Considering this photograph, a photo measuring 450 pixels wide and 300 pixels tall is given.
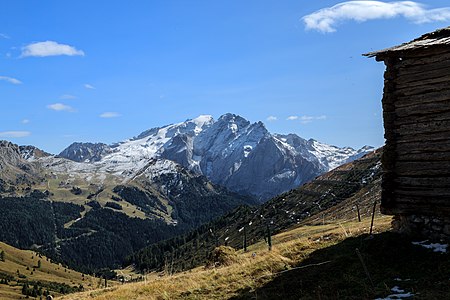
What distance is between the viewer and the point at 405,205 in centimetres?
2036

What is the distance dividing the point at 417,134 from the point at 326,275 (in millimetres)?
8276

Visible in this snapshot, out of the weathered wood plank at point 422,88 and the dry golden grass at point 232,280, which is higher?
the weathered wood plank at point 422,88

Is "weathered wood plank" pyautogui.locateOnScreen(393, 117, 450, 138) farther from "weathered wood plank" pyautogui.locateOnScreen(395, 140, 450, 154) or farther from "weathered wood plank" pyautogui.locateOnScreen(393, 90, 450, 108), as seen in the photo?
"weathered wood plank" pyautogui.locateOnScreen(393, 90, 450, 108)

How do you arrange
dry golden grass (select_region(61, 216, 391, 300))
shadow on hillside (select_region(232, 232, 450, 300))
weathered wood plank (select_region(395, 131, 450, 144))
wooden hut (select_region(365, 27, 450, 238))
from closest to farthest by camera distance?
1. shadow on hillside (select_region(232, 232, 450, 300))
2. dry golden grass (select_region(61, 216, 391, 300))
3. wooden hut (select_region(365, 27, 450, 238))
4. weathered wood plank (select_region(395, 131, 450, 144))

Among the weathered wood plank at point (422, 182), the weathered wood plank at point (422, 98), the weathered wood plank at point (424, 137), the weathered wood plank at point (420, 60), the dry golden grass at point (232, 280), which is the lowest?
the dry golden grass at point (232, 280)

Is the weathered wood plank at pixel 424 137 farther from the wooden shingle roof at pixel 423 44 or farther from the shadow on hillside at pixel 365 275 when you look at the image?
the shadow on hillside at pixel 365 275

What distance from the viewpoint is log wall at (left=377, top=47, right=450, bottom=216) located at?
1916 centimetres

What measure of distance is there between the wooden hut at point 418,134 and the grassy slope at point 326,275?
1.61 m

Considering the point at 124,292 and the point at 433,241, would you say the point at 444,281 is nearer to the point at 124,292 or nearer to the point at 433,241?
the point at 433,241

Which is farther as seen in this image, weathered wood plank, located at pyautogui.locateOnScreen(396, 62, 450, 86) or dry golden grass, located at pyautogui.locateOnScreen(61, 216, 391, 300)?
weathered wood plank, located at pyautogui.locateOnScreen(396, 62, 450, 86)

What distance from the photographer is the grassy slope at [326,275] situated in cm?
1488

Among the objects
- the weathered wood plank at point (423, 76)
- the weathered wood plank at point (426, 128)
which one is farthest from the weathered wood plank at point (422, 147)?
the weathered wood plank at point (423, 76)

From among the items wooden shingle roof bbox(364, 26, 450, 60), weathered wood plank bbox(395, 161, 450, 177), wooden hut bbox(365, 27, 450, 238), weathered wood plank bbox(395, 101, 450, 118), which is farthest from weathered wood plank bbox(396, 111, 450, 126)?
wooden shingle roof bbox(364, 26, 450, 60)

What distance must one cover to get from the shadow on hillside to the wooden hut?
1.64 metres
